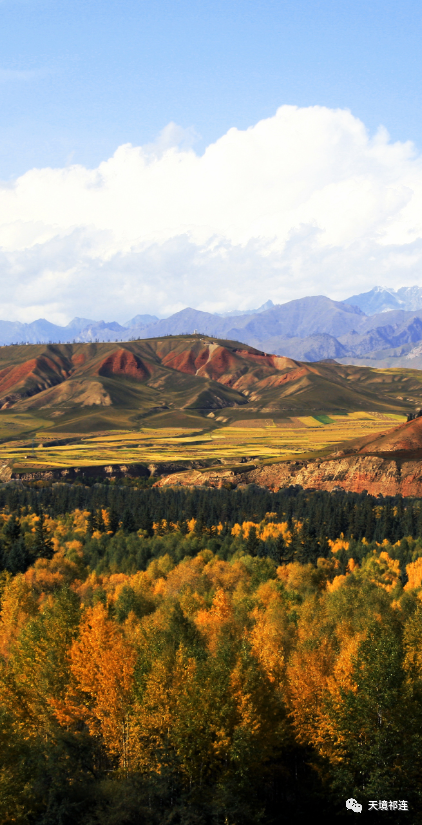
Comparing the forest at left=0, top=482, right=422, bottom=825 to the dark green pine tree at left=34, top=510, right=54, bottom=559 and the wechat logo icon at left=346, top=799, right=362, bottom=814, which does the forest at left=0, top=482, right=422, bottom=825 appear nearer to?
the wechat logo icon at left=346, top=799, right=362, bottom=814

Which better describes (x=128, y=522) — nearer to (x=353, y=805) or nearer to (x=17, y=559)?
(x=17, y=559)

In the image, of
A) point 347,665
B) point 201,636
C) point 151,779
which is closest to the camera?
point 151,779

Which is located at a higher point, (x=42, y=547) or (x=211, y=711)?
(x=211, y=711)

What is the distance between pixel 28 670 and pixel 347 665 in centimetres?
2681

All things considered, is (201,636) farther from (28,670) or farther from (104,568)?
(104,568)

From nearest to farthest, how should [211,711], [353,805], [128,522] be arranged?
[353,805] < [211,711] < [128,522]

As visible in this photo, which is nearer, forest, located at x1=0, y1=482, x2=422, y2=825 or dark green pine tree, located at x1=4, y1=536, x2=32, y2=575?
forest, located at x1=0, y1=482, x2=422, y2=825

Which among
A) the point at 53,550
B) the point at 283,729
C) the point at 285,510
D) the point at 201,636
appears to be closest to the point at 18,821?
the point at 283,729

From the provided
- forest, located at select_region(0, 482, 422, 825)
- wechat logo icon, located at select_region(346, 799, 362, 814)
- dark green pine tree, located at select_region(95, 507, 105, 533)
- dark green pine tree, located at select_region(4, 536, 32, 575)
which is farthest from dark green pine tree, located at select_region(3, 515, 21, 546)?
wechat logo icon, located at select_region(346, 799, 362, 814)

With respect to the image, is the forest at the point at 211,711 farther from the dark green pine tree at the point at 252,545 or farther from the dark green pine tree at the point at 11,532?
the dark green pine tree at the point at 11,532

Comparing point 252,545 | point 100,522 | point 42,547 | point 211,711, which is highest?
point 211,711

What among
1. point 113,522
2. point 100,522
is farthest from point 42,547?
point 113,522

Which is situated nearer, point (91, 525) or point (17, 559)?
point (17, 559)

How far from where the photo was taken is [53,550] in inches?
5113
